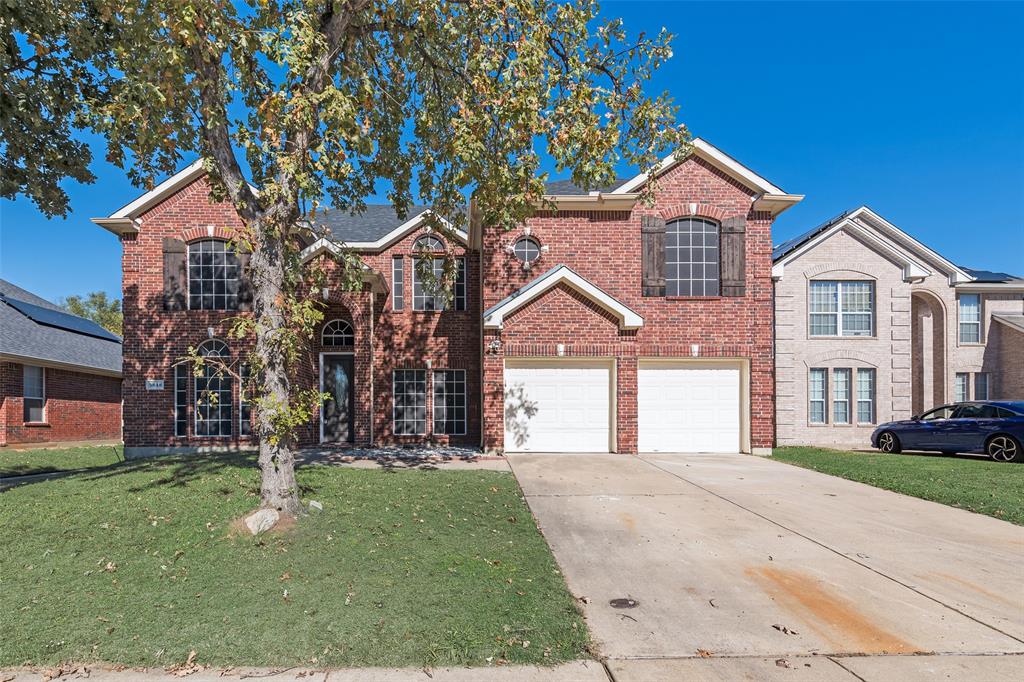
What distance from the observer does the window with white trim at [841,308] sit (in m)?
16.3

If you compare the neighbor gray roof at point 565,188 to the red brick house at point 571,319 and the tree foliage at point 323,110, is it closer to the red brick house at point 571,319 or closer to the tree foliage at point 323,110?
the red brick house at point 571,319

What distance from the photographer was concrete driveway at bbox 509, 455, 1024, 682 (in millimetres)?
3496

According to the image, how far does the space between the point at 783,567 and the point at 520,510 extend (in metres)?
3.25

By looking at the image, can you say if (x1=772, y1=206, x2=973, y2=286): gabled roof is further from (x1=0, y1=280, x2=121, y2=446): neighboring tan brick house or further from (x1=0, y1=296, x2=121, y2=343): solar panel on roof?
(x1=0, y1=296, x2=121, y2=343): solar panel on roof

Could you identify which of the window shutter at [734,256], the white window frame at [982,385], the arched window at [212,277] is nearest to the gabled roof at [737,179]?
the window shutter at [734,256]

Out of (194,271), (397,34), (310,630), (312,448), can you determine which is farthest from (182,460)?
(397,34)

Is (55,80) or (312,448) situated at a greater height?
(55,80)

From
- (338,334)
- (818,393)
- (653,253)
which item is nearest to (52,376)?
(338,334)

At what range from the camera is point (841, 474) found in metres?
10.0

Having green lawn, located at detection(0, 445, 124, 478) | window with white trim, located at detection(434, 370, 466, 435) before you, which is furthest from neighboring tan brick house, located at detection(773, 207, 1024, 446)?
green lawn, located at detection(0, 445, 124, 478)

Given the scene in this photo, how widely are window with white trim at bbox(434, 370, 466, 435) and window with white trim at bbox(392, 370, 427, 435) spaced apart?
37 centimetres

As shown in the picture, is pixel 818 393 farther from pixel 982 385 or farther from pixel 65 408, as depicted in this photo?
pixel 65 408

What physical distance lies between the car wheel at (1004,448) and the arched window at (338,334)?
16.5 m

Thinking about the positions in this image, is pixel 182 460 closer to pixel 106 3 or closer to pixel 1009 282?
pixel 106 3
